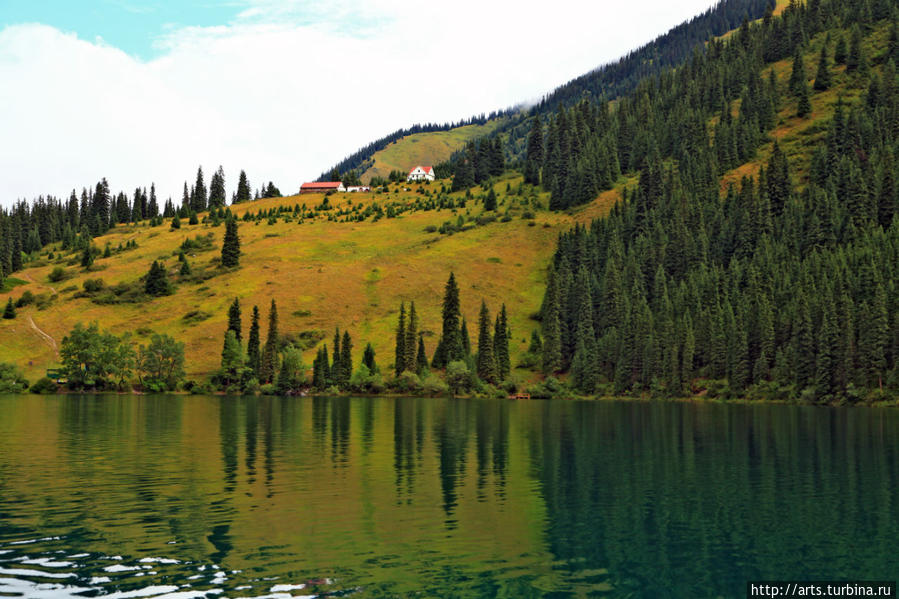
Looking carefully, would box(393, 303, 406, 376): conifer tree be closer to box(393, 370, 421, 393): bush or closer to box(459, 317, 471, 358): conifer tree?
box(393, 370, 421, 393): bush

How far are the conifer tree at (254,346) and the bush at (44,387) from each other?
43.4 metres

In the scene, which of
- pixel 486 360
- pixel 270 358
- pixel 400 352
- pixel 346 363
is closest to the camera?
pixel 346 363

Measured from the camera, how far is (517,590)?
80.3 ft

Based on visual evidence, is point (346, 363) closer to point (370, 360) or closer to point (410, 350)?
point (370, 360)

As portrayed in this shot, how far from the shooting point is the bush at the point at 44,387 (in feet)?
536

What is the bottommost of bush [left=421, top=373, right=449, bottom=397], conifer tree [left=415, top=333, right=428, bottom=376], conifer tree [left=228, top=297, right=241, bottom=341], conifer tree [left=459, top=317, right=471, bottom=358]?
bush [left=421, top=373, right=449, bottom=397]

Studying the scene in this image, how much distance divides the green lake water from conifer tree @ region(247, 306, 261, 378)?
111 meters

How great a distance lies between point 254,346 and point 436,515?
15990cm

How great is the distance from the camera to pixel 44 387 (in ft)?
539

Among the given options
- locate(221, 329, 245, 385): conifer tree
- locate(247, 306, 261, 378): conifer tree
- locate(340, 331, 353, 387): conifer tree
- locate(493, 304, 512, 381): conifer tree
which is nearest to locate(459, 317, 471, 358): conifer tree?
locate(493, 304, 512, 381): conifer tree

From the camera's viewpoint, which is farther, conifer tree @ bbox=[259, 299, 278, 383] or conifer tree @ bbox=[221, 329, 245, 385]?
conifer tree @ bbox=[259, 299, 278, 383]

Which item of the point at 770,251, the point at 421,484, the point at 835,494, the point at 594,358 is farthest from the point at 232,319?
the point at 835,494

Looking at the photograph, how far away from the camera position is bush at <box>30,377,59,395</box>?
164m

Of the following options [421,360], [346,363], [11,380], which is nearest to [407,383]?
[421,360]
